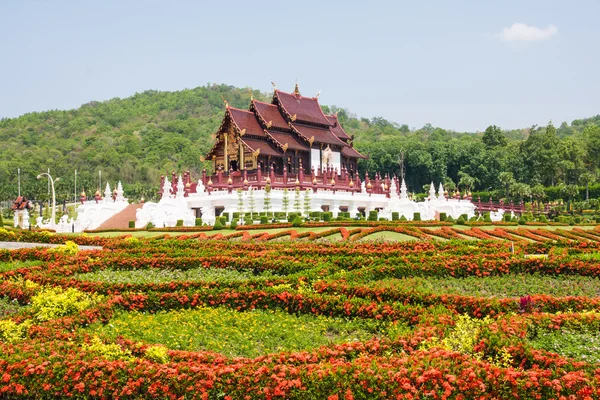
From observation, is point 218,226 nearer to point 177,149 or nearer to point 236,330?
point 236,330

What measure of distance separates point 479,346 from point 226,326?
446cm

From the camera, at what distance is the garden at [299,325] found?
7977mm

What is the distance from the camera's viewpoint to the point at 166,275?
17.2m

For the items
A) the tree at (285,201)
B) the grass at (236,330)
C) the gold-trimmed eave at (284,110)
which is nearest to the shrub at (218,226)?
the tree at (285,201)

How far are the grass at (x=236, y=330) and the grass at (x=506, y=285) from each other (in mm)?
3058

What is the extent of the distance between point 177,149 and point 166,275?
315ft

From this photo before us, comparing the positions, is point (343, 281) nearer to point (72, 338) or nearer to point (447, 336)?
point (447, 336)

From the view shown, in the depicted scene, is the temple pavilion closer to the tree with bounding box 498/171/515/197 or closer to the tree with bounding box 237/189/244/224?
the tree with bounding box 237/189/244/224

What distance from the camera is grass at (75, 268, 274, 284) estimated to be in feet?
53.4

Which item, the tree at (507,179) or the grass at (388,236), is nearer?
the grass at (388,236)

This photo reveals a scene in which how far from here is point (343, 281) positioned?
14.6 m

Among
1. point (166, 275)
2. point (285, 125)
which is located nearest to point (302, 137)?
point (285, 125)

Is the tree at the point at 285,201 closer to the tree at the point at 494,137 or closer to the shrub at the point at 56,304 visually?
the shrub at the point at 56,304

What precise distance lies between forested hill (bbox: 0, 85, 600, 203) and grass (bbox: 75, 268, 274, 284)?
179 feet
